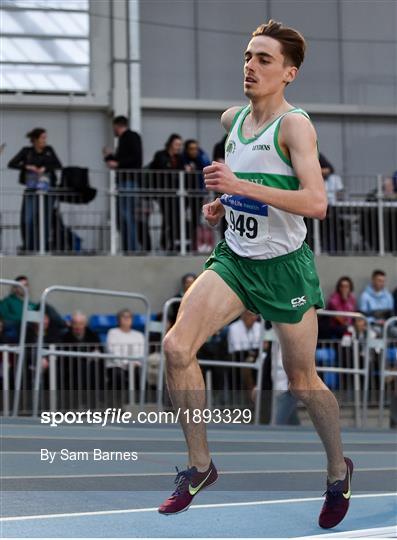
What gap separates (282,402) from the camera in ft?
41.3

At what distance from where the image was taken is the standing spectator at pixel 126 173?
17180 millimetres

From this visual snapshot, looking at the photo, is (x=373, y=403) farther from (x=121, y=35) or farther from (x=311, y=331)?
(x=121, y=35)

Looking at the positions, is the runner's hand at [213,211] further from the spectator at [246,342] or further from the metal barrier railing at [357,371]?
the metal barrier railing at [357,371]

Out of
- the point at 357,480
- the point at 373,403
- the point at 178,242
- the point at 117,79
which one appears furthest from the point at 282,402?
the point at 117,79

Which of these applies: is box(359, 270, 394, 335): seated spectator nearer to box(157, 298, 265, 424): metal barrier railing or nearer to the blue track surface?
box(157, 298, 265, 424): metal barrier railing

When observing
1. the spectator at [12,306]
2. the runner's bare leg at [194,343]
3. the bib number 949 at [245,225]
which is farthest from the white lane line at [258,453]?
the spectator at [12,306]

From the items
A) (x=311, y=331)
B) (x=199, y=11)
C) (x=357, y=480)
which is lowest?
(x=357, y=480)

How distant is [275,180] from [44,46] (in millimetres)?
16785

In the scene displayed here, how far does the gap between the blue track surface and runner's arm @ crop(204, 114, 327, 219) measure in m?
1.55

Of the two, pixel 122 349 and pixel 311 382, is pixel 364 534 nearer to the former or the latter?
pixel 311 382

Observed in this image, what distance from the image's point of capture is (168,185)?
17.9 meters

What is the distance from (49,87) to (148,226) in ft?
16.4

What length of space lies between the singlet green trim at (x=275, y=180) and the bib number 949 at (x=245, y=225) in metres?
0.18

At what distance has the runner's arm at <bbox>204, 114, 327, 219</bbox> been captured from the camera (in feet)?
18.2
